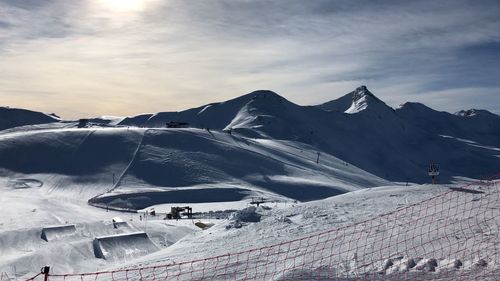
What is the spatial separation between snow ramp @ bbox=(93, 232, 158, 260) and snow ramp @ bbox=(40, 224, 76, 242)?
14.3 feet

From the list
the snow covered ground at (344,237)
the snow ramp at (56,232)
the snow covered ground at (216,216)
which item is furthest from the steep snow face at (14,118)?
the snow covered ground at (344,237)

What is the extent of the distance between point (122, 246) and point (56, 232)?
243 inches

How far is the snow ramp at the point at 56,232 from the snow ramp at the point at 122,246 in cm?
436

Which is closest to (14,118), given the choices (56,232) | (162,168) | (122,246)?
(162,168)

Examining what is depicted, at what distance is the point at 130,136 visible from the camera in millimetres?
94750

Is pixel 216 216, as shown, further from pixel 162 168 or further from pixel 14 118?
pixel 14 118

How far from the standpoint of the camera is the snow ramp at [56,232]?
2731 cm

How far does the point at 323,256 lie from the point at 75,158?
74591 millimetres

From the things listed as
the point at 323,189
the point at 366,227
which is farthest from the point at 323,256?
the point at 323,189

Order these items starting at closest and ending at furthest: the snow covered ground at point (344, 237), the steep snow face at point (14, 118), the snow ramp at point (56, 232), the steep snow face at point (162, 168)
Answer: the snow covered ground at point (344, 237)
the snow ramp at point (56, 232)
the steep snow face at point (162, 168)
the steep snow face at point (14, 118)

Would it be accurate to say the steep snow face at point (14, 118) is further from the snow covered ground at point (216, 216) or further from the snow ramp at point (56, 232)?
the snow ramp at point (56, 232)

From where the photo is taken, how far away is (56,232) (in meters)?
28.5

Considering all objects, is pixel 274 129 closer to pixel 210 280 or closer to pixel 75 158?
pixel 75 158

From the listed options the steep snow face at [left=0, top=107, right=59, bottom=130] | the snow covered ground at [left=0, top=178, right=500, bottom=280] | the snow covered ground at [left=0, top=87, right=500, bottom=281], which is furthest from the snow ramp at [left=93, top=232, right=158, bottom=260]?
the steep snow face at [left=0, top=107, right=59, bottom=130]
